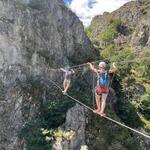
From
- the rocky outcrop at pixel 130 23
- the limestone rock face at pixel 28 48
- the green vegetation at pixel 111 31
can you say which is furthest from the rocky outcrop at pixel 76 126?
the green vegetation at pixel 111 31

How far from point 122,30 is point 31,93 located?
277 ft

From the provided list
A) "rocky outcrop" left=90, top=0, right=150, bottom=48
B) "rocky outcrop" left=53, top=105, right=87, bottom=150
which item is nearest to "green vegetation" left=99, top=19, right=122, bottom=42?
"rocky outcrop" left=90, top=0, right=150, bottom=48

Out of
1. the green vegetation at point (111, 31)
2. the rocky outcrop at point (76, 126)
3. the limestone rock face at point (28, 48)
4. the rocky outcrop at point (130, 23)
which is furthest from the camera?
the green vegetation at point (111, 31)

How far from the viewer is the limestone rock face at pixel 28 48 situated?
30.3 meters

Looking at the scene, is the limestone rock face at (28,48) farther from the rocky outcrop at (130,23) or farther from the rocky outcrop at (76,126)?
the rocky outcrop at (130,23)

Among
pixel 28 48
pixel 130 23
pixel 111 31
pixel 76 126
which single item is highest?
pixel 130 23

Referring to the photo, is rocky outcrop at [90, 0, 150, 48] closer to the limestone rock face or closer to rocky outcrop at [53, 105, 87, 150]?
the limestone rock face

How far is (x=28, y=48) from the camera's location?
109ft

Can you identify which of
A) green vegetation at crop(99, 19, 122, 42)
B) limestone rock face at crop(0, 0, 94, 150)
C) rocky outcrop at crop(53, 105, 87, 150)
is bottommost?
rocky outcrop at crop(53, 105, 87, 150)

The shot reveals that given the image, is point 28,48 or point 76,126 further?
point 28,48

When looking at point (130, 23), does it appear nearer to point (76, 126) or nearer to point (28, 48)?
point (28, 48)

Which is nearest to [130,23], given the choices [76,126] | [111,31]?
[111,31]

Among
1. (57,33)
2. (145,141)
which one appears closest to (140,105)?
(145,141)

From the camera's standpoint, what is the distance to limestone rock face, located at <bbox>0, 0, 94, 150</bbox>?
30297 millimetres
